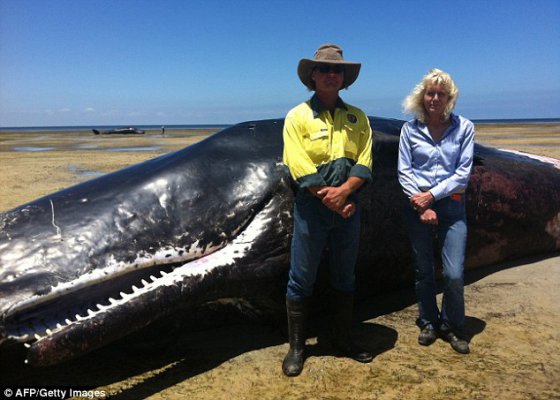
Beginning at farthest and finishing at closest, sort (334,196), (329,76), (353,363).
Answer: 1. (353,363)
2. (329,76)
3. (334,196)

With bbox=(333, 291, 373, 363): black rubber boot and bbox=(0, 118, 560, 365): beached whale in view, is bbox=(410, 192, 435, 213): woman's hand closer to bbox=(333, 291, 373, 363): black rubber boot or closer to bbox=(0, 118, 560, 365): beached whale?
bbox=(0, 118, 560, 365): beached whale

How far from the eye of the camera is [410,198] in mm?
3777

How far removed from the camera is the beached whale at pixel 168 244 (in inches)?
131

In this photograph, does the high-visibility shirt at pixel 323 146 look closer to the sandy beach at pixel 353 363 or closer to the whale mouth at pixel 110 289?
the whale mouth at pixel 110 289

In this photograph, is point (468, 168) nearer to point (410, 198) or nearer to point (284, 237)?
point (410, 198)

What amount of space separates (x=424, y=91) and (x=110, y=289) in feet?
9.62

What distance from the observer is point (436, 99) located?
12.0 ft

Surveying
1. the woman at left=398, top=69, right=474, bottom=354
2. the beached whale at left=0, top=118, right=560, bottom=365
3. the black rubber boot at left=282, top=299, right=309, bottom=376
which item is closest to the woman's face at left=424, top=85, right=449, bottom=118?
the woman at left=398, top=69, right=474, bottom=354

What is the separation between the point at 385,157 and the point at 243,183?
1.46m

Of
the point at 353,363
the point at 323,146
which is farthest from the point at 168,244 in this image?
the point at 353,363

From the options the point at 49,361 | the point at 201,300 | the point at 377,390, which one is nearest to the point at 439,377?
the point at 377,390

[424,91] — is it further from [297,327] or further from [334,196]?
[297,327]

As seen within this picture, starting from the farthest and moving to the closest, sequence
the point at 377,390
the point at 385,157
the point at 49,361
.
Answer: the point at 385,157 → the point at 377,390 → the point at 49,361

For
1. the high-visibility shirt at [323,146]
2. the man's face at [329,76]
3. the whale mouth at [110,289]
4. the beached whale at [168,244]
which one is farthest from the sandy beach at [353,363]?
the man's face at [329,76]
